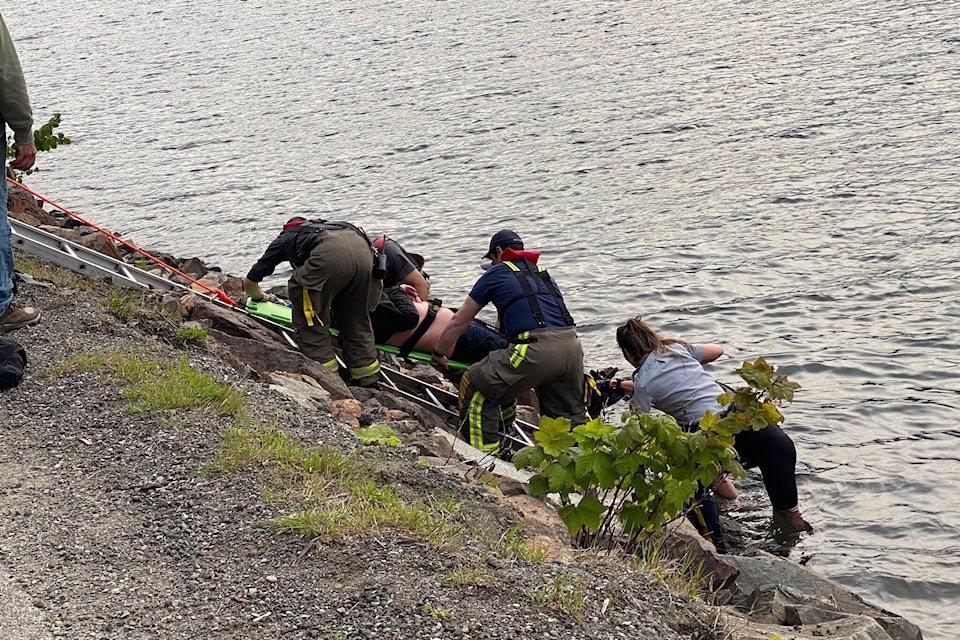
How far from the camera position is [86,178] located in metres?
28.1

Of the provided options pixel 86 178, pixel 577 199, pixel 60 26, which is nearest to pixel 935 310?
pixel 577 199

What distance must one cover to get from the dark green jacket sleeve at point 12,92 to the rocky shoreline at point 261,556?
6.13 ft

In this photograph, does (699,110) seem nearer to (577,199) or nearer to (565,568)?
(577,199)

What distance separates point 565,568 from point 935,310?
1042cm

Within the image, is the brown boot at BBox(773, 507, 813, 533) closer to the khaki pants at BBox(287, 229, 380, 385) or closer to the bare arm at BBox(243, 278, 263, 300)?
the khaki pants at BBox(287, 229, 380, 385)

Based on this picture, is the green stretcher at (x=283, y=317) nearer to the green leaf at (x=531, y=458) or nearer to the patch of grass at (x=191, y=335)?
the patch of grass at (x=191, y=335)

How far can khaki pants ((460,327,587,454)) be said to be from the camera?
10.5 meters

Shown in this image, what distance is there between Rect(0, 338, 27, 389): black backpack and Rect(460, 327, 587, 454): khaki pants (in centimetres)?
401

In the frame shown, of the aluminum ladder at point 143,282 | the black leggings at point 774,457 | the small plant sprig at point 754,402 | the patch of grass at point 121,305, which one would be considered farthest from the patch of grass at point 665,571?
the patch of grass at point 121,305

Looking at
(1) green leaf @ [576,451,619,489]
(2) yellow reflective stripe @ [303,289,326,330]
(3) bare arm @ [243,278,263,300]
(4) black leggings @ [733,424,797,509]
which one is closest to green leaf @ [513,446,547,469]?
(1) green leaf @ [576,451,619,489]

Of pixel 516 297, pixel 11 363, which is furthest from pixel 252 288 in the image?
pixel 11 363

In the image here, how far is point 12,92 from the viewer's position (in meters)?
7.80

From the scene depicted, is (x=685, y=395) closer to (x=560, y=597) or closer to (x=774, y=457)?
(x=774, y=457)

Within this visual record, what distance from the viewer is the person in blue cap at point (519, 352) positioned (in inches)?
416
